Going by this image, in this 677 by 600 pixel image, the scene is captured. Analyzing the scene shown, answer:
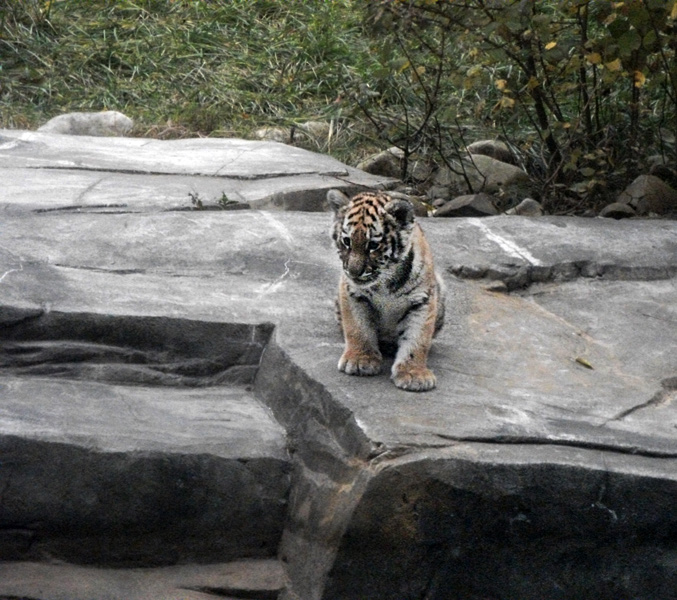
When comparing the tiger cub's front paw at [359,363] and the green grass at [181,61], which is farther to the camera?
the green grass at [181,61]

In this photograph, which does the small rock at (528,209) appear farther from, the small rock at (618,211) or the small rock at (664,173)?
the small rock at (664,173)

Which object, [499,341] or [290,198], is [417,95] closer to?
[290,198]

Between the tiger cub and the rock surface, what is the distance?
17 centimetres

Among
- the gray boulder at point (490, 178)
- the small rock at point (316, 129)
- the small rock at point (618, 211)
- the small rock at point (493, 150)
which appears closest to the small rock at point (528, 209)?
the gray boulder at point (490, 178)

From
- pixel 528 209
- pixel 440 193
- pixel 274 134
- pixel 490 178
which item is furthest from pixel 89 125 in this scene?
pixel 528 209

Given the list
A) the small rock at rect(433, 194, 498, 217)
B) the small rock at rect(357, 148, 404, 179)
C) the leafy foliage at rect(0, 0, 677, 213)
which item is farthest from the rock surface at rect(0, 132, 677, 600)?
the small rock at rect(357, 148, 404, 179)

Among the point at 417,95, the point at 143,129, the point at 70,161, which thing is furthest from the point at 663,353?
the point at 143,129

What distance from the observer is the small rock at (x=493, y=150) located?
36.6 ft

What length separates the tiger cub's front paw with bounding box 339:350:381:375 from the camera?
543cm

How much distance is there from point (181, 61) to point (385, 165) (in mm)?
3655

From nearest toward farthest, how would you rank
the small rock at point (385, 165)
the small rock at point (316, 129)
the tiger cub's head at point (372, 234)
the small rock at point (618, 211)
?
the tiger cub's head at point (372, 234) < the small rock at point (618, 211) < the small rock at point (385, 165) < the small rock at point (316, 129)

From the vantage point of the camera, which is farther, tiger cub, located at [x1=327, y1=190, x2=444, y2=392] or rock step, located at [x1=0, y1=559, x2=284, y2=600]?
tiger cub, located at [x1=327, y1=190, x2=444, y2=392]

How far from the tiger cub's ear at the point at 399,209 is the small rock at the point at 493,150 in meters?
5.92

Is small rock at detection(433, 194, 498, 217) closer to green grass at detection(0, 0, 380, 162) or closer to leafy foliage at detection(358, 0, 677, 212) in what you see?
leafy foliage at detection(358, 0, 677, 212)
